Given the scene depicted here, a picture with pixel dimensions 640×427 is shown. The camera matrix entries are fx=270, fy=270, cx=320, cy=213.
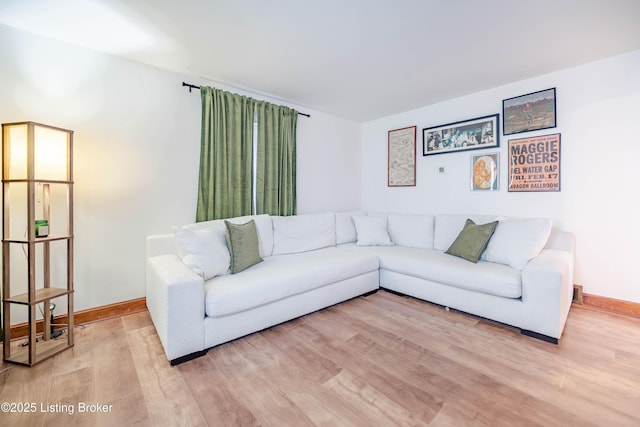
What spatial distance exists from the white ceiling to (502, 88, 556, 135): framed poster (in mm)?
233

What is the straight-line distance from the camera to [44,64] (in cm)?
214

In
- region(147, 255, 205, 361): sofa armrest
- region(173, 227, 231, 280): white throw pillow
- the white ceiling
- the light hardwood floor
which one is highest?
the white ceiling

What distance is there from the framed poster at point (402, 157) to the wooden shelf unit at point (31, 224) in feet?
12.3

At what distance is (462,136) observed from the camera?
3.47m

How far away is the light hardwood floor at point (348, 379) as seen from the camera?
1340 millimetres

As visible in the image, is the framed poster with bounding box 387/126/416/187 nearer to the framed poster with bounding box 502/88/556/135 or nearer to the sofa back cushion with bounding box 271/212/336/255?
the framed poster with bounding box 502/88/556/135

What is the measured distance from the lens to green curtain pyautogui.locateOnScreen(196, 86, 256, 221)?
2877mm

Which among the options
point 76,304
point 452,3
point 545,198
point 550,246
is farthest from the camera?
point 545,198

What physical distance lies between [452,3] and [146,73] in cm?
266

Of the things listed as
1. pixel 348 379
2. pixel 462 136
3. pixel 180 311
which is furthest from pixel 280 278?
pixel 462 136

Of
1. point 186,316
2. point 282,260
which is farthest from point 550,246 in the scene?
point 186,316

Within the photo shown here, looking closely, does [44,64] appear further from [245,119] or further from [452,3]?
[452,3]

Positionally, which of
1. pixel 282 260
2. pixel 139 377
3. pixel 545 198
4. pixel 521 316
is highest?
pixel 545 198

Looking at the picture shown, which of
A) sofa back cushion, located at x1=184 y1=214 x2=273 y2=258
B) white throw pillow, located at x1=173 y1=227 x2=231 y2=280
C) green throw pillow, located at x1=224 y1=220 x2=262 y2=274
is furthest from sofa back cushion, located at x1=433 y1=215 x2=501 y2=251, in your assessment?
white throw pillow, located at x1=173 y1=227 x2=231 y2=280
